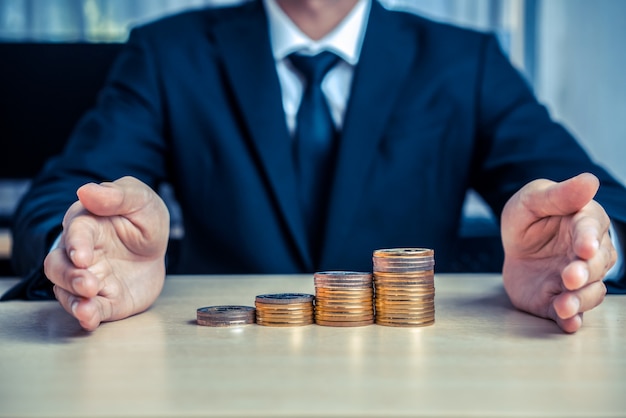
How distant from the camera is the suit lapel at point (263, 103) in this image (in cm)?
165

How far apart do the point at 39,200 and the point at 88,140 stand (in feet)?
1.03

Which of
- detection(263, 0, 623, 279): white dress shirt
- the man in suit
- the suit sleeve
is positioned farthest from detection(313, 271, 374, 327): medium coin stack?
detection(263, 0, 623, 279): white dress shirt

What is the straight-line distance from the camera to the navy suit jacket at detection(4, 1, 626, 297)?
1653mm

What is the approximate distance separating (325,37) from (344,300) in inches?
41.7

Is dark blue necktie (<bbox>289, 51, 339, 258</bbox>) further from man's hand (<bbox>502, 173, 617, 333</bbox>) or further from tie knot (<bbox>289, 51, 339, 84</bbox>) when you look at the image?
man's hand (<bbox>502, 173, 617, 333</bbox>)

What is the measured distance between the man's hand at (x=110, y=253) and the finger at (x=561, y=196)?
0.45m

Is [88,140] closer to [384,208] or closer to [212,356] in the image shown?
[384,208]

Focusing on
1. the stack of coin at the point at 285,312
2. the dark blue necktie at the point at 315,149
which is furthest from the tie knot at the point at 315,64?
the stack of coin at the point at 285,312

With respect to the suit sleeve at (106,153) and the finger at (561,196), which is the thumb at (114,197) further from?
the finger at (561,196)

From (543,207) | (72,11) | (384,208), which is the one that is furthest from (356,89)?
(72,11)

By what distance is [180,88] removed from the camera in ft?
5.79

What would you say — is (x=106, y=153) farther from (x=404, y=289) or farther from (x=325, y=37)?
(x=404, y=289)

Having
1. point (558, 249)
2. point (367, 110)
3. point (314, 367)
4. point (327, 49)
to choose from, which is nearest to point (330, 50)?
point (327, 49)

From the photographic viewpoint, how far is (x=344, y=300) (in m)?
0.87
